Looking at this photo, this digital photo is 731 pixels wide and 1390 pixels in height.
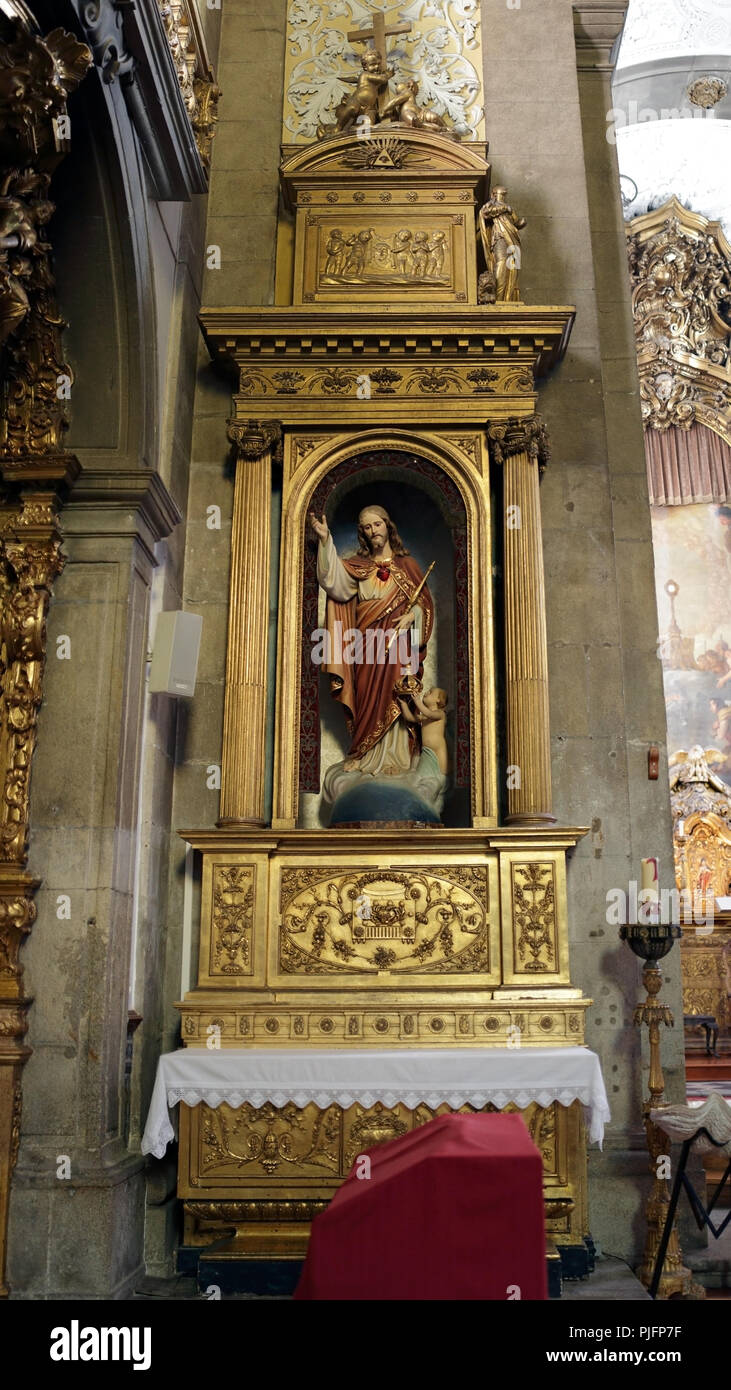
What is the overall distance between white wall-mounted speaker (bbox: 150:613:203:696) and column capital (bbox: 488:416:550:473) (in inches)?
84.3

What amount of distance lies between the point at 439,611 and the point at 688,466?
34.8 feet

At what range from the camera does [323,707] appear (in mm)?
7418

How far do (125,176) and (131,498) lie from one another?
5.03 ft

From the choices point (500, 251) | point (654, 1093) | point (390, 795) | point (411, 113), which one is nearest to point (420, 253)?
point (500, 251)

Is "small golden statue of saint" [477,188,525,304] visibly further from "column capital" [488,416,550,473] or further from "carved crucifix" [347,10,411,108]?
"carved crucifix" [347,10,411,108]

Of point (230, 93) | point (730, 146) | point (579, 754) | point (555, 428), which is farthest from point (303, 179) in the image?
point (730, 146)

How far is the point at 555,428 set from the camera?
7535 mm

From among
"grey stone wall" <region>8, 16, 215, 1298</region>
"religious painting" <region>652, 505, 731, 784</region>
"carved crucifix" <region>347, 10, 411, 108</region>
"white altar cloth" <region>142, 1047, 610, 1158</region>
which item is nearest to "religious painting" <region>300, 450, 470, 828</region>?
"grey stone wall" <region>8, 16, 215, 1298</region>

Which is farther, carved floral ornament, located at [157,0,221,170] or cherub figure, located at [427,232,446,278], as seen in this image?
cherub figure, located at [427,232,446,278]

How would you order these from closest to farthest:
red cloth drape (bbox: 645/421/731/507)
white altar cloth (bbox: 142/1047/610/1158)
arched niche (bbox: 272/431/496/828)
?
1. white altar cloth (bbox: 142/1047/610/1158)
2. arched niche (bbox: 272/431/496/828)
3. red cloth drape (bbox: 645/421/731/507)

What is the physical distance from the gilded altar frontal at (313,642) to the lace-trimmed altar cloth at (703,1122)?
0.32 meters

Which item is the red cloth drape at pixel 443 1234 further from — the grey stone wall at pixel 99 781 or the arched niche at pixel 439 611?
the arched niche at pixel 439 611

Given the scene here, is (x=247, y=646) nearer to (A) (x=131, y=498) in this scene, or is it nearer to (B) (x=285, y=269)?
(A) (x=131, y=498)

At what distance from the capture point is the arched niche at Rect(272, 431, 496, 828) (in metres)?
6.76
